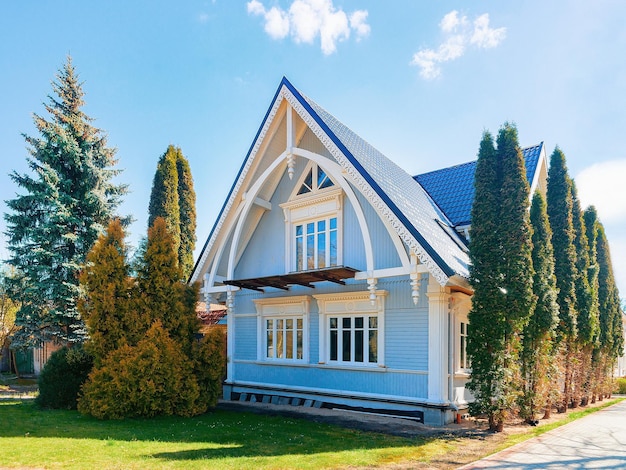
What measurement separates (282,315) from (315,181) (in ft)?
14.8

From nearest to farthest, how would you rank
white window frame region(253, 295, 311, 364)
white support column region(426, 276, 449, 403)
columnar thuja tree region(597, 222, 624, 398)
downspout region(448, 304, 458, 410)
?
1. white support column region(426, 276, 449, 403)
2. downspout region(448, 304, 458, 410)
3. white window frame region(253, 295, 311, 364)
4. columnar thuja tree region(597, 222, 624, 398)

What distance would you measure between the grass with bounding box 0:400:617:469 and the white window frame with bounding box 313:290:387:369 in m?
2.33

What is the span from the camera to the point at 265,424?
36.2 feet

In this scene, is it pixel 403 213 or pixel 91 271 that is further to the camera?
pixel 91 271

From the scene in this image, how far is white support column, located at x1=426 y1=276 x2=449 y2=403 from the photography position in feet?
36.6

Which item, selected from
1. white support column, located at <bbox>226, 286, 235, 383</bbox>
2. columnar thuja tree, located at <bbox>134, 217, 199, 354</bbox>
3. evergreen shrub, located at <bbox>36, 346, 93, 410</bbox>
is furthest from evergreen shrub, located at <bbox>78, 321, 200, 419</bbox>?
white support column, located at <bbox>226, 286, 235, 383</bbox>

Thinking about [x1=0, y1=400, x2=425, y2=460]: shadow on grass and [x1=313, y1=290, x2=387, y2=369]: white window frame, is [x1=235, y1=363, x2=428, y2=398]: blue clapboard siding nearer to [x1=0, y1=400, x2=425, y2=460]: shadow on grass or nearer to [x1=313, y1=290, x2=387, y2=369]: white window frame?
[x1=313, y1=290, x2=387, y2=369]: white window frame

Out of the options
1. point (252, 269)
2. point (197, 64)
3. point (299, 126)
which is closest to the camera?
point (197, 64)

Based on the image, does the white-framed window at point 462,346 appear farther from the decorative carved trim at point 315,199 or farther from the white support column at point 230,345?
the white support column at point 230,345

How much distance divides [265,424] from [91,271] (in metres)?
6.12

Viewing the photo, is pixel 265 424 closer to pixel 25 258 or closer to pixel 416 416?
pixel 416 416

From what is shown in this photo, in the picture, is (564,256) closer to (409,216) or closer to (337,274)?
(409,216)

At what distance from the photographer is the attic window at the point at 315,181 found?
47.3ft

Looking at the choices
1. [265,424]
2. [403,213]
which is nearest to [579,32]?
[403,213]
